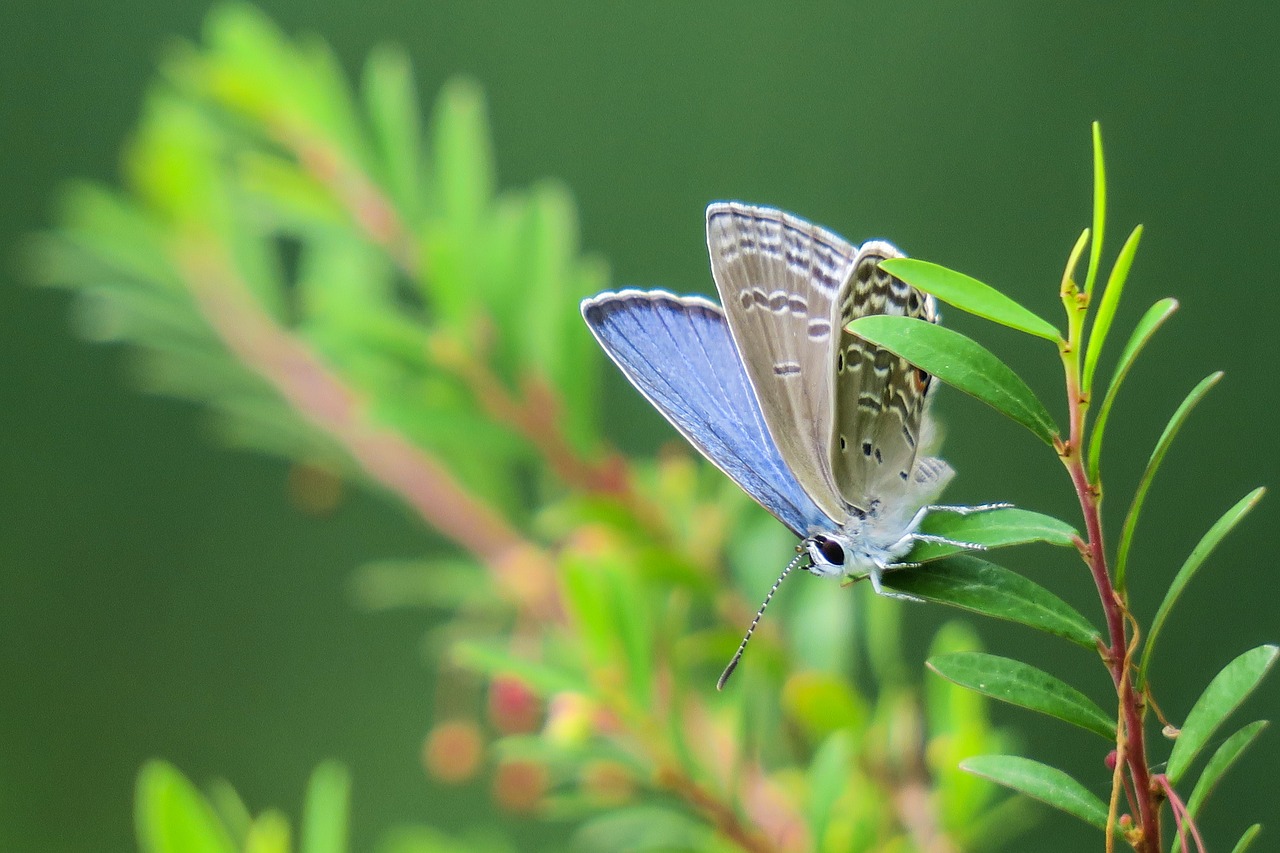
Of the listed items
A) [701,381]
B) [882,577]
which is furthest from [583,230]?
[882,577]

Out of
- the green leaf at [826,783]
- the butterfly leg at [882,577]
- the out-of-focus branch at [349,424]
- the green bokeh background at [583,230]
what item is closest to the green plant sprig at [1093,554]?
the butterfly leg at [882,577]

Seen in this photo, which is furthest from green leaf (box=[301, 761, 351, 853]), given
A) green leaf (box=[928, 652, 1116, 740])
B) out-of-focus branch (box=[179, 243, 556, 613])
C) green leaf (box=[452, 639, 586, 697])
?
out-of-focus branch (box=[179, 243, 556, 613])

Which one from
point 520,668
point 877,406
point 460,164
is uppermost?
point 460,164

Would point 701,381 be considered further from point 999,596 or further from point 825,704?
point 999,596

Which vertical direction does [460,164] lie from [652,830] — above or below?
above

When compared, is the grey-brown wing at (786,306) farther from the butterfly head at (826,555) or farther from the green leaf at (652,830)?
the green leaf at (652,830)

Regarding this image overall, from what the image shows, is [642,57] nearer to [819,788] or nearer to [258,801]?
[258,801]

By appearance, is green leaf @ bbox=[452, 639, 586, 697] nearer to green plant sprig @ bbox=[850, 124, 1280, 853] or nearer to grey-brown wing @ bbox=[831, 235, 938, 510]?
grey-brown wing @ bbox=[831, 235, 938, 510]
